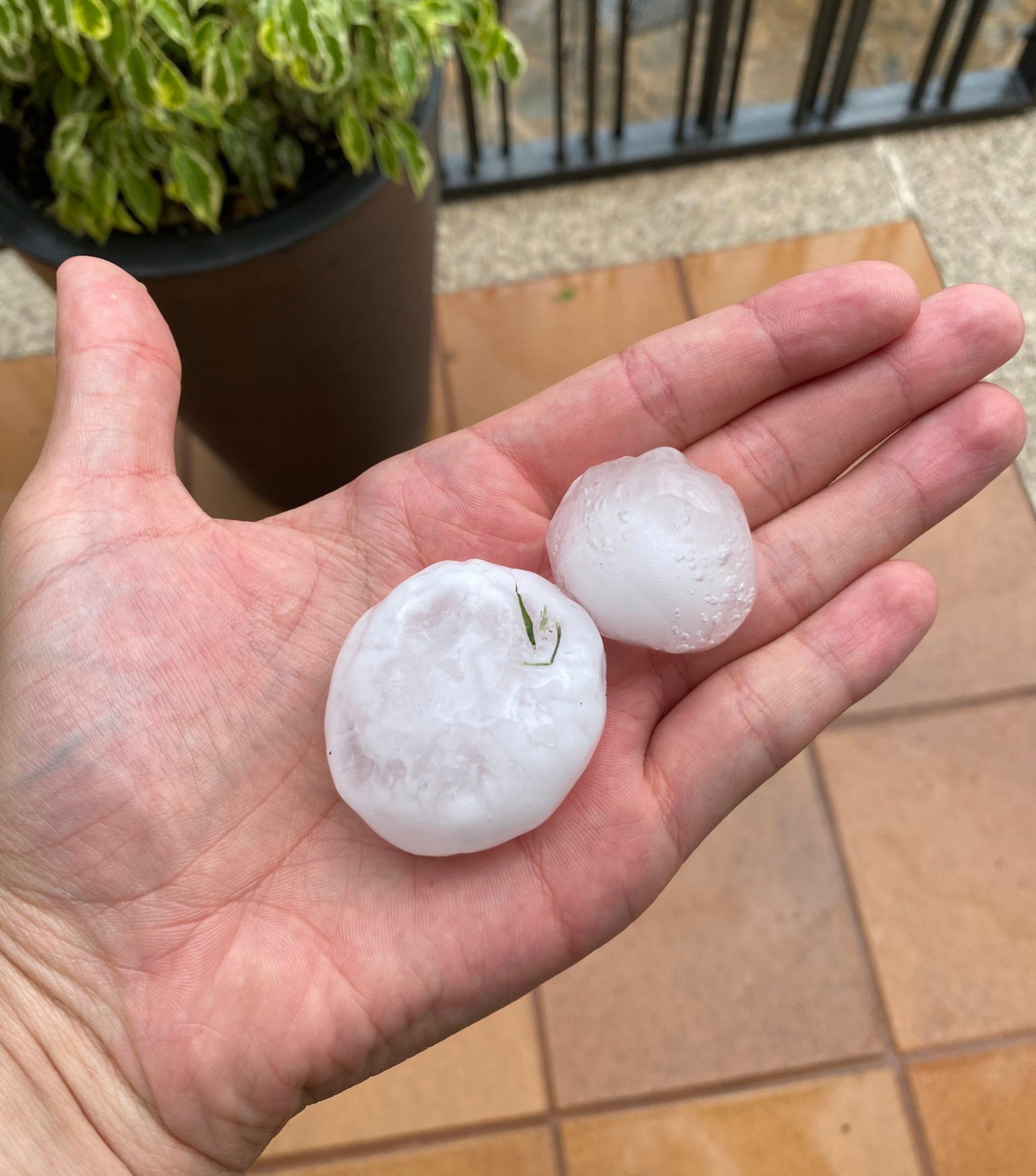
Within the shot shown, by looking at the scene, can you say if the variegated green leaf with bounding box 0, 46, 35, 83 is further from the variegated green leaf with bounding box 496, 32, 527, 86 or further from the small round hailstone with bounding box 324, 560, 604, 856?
the small round hailstone with bounding box 324, 560, 604, 856

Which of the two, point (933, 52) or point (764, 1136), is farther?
point (933, 52)

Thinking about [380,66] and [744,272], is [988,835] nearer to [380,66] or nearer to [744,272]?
[744,272]

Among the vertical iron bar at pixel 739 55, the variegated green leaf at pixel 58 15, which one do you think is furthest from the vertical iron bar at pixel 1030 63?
the variegated green leaf at pixel 58 15

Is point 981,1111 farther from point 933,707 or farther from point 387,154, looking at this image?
point 387,154

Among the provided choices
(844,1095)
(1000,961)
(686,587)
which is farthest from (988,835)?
(686,587)

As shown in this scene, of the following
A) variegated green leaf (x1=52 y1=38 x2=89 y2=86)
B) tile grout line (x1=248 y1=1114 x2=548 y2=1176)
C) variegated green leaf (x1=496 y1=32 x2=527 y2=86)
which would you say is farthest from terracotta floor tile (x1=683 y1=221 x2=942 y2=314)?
tile grout line (x1=248 y1=1114 x2=548 y2=1176)

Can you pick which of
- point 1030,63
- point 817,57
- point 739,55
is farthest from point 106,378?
point 1030,63

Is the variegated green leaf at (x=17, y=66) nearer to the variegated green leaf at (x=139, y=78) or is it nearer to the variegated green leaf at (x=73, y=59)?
the variegated green leaf at (x=73, y=59)

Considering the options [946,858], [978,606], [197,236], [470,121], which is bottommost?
[946,858]
